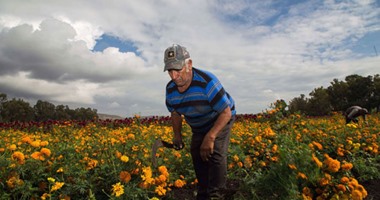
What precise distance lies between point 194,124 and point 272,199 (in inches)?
38.3

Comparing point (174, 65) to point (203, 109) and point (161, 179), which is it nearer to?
point (203, 109)

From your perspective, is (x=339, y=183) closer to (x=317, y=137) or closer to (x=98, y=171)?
(x=98, y=171)

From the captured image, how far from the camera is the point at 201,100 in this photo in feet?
9.62

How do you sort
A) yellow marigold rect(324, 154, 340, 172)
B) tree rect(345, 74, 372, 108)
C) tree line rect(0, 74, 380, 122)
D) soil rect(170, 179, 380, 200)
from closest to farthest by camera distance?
yellow marigold rect(324, 154, 340, 172) → soil rect(170, 179, 380, 200) → tree line rect(0, 74, 380, 122) → tree rect(345, 74, 372, 108)

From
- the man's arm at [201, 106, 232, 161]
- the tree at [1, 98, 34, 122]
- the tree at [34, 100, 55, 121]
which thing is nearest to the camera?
the man's arm at [201, 106, 232, 161]

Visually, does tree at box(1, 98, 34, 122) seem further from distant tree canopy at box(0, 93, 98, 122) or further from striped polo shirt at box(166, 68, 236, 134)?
striped polo shirt at box(166, 68, 236, 134)

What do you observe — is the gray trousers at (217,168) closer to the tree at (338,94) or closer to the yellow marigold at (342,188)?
the yellow marigold at (342,188)

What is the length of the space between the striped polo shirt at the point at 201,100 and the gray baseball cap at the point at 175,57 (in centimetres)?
22

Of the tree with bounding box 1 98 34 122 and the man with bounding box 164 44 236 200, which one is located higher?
the tree with bounding box 1 98 34 122

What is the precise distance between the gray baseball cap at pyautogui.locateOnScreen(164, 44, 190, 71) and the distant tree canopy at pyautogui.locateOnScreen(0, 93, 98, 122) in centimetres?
3134

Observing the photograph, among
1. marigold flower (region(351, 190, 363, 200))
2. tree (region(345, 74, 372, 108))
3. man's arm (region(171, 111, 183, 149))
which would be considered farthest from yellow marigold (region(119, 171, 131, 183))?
tree (region(345, 74, 372, 108))

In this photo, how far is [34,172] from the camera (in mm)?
2770

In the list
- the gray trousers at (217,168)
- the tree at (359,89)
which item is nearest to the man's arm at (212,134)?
the gray trousers at (217,168)

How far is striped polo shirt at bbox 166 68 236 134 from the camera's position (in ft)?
9.29
